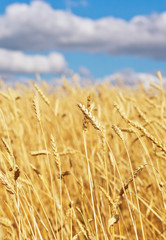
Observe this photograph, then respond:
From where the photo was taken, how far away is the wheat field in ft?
2.52

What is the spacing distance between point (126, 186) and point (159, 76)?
95 centimetres

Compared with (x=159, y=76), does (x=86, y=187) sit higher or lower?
lower

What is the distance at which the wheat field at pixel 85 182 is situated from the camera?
77 centimetres

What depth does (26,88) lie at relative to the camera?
232 inches

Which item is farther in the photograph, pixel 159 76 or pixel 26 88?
pixel 26 88

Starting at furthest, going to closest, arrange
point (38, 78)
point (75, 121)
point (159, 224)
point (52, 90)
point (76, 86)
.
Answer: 1. point (52, 90)
2. point (76, 86)
3. point (38, 78)
4. point (75, 121)
5. point (159, 224)

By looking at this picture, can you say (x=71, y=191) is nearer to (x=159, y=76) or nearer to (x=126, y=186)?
(x=159, y=76)

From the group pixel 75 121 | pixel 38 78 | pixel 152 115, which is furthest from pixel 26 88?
pixel 152 115

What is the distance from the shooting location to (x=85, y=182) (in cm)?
197

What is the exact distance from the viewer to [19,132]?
1.75 m

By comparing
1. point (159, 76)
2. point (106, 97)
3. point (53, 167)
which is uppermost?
point (106, 97)

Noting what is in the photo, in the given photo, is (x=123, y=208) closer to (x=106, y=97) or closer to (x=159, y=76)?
(x=159, y=76)

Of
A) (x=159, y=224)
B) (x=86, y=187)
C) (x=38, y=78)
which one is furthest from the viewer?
(x=38, y=78)

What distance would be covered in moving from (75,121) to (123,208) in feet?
5.22
